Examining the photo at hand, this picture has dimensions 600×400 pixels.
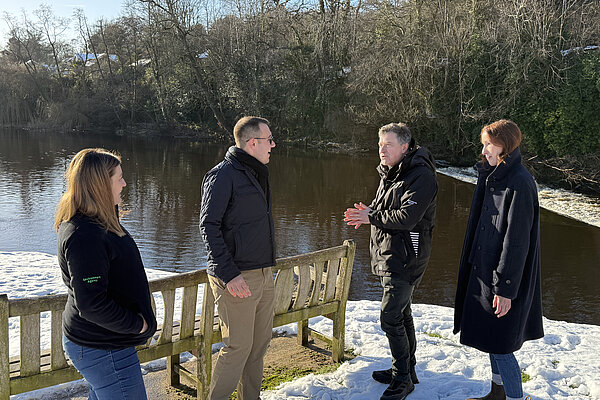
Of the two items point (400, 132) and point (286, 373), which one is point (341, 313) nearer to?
point (286, 373)

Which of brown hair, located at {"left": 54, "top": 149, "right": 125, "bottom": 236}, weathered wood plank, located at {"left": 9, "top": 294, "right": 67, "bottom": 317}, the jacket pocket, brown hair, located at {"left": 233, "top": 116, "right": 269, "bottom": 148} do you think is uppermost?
brown hair, located at {"left": 233, "top": 116, "right": 269, "bottom": 148}

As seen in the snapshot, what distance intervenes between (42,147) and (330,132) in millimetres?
14771

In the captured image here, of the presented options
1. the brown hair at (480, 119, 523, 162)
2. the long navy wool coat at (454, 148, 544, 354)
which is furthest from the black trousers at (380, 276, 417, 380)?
the brown hair at (480, 119, 523, 162)

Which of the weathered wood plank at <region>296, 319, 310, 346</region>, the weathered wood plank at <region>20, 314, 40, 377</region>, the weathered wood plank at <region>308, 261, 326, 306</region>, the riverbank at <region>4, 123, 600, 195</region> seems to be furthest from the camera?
the riverbank at <region>4, 123, 600, 195</region>

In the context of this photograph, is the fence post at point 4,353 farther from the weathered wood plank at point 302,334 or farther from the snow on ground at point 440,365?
the weathered wood plank at point 302,334

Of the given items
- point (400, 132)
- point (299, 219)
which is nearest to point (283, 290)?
point (400, 132)

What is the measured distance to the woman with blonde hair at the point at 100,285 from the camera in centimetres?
207

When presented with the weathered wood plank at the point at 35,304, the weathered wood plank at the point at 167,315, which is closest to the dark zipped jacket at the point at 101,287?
the weathered wood plank at the point at 35,304

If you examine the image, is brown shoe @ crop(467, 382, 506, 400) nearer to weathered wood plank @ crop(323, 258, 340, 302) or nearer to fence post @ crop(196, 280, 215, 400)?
weathered wood plank @ crop(323, 258, 340, 302)

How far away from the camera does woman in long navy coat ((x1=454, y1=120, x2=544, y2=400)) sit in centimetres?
284

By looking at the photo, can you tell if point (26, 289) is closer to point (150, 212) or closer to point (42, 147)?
point (150, 212)

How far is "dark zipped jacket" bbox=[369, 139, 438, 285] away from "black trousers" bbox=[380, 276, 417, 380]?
0.22 feet

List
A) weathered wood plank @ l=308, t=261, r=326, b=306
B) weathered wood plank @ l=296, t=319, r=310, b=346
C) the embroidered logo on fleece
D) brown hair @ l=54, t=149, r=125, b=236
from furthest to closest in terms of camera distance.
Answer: weathered wood plank @ l=296, t=319, r=310, b=346 → weathered wood plank @ l=308, t=261, r=326, b=306 → brown hair @ l=54, t=149, r=125, b=236 → the embroidered logo on fleece

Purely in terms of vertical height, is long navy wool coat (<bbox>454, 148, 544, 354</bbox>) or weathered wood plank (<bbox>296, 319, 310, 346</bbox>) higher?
long navy wool coat (<bbox>454, 148, 544, 354</bbox>)
